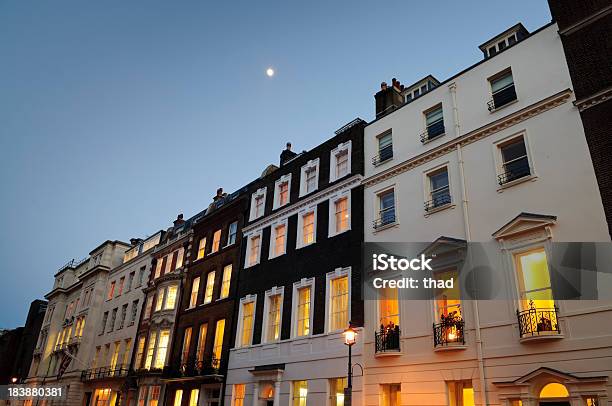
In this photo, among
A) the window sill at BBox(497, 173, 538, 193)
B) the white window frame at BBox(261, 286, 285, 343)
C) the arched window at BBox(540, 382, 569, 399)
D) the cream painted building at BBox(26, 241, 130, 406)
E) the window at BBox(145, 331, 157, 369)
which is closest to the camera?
the arched window at BBox(540, 382, 569, 399)

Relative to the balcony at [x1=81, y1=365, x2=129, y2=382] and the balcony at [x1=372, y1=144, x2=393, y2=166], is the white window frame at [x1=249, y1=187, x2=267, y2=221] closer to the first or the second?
the balcony at [x1=372, y1=144, x2=393, y2=166]

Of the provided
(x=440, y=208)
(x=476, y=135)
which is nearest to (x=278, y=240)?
(x=440, y=208)

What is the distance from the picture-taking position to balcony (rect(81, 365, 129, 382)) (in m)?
36.4

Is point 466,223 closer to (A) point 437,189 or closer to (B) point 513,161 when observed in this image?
(A) point 437,189

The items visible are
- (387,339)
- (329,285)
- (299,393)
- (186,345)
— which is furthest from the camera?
(186,345)

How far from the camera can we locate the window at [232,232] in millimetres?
31462

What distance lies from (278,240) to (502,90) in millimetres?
14328

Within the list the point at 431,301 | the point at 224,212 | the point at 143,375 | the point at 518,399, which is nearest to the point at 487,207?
the point at 431,301

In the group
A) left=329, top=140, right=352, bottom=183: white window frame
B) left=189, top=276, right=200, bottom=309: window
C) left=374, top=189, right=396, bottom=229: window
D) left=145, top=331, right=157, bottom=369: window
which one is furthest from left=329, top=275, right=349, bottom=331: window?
left=145, top=331, right=157, bottom=369: window

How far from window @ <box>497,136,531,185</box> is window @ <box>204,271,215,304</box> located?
66.1 ft

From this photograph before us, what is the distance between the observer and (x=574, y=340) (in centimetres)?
1354

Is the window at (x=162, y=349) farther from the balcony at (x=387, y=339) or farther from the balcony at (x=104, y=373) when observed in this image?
the balcony at (x=387, y=339)

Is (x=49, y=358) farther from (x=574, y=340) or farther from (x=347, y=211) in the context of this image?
(x=574, y=340)

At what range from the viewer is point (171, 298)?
34.8 meters
